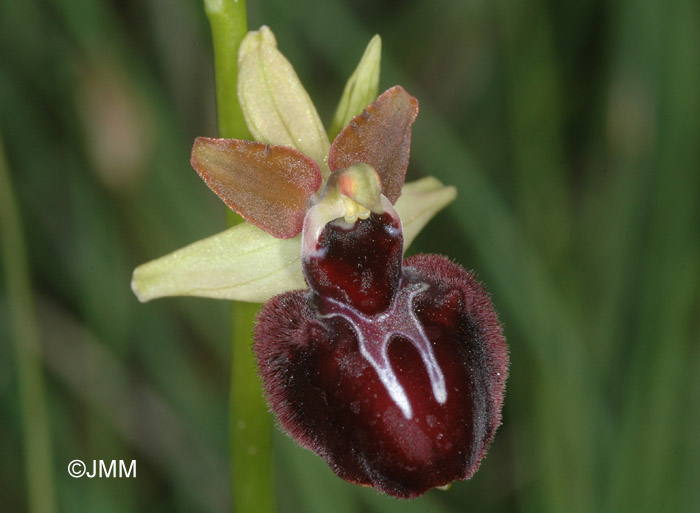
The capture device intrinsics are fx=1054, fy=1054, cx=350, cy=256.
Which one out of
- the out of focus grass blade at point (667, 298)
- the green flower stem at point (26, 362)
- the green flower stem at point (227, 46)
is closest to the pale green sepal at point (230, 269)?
the green flower stem at point (227, 46)

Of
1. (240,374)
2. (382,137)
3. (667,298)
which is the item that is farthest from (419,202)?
(667,298)

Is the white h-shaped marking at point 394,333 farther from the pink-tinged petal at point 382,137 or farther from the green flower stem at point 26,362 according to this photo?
the green flower stem at point 26,362

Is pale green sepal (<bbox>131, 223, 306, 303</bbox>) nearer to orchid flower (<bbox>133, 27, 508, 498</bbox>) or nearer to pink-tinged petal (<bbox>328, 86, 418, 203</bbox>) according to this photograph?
orchid flower (<bbox>133, 27, 508, 498</bbox>)

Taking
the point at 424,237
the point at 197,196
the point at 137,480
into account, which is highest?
the point at 197,196

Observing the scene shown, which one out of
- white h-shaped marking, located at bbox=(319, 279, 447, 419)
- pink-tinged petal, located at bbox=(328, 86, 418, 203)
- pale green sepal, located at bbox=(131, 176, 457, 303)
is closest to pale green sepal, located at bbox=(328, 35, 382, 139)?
pink-tinged petal, located at bbox=(328, 86, 418, 203)

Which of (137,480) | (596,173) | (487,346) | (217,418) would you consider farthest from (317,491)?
(596,173)

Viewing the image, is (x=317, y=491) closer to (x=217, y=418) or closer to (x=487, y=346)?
(x=217, y=418)

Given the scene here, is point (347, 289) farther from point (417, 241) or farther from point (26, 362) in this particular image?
point (417, 241)
